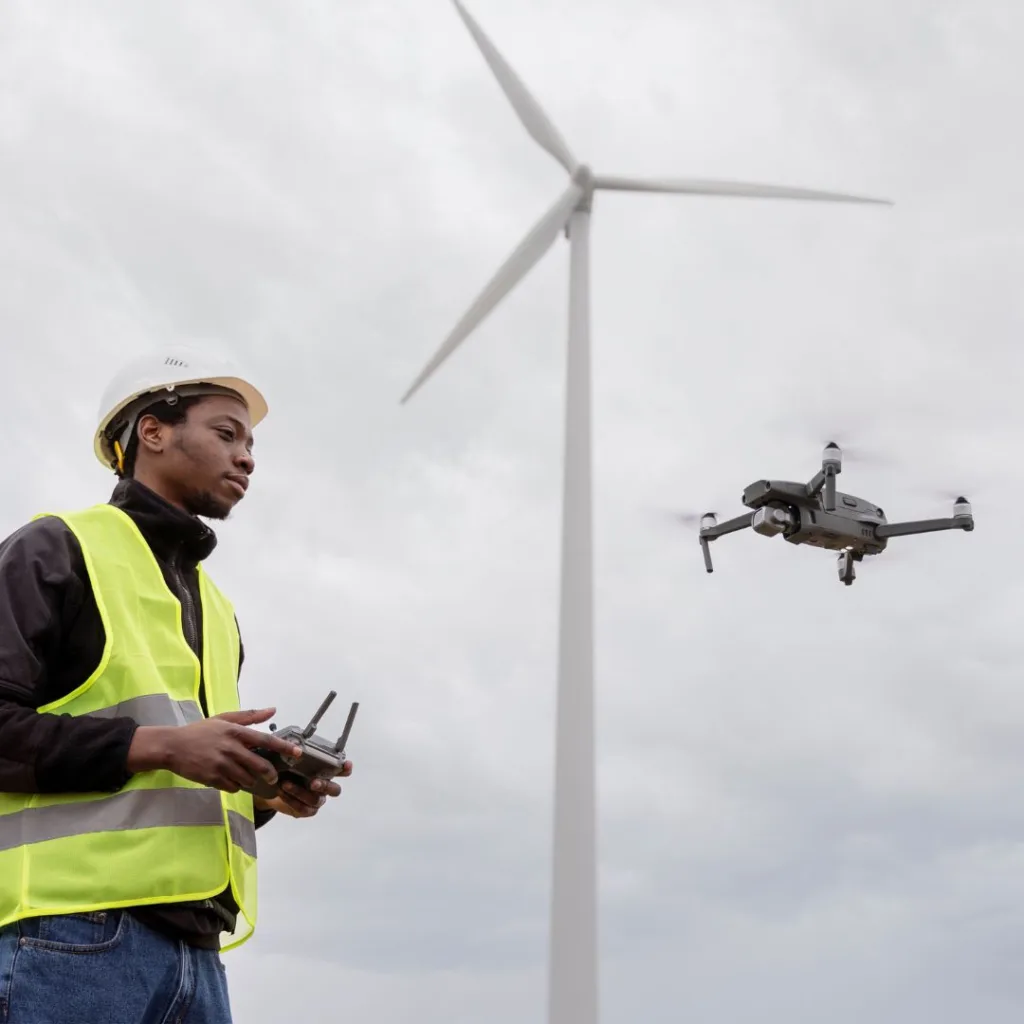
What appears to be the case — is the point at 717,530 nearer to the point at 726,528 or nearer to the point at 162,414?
the point at 726,528

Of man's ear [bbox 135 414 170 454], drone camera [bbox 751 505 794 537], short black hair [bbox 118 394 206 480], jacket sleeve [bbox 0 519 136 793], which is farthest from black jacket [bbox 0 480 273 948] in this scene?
drone camera [bbox 751 505 794 537]

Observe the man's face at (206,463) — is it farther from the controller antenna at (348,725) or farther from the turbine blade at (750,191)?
the turbine blade at (750,191)

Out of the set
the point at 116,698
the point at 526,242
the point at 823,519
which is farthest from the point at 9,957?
the point at 823,519

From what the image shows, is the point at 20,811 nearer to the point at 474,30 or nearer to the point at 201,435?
the point at 201,435

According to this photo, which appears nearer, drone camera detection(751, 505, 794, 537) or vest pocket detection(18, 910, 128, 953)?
vest pocket detection(18, 910, 128, 953)

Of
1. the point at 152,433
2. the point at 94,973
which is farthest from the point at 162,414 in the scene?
the point at 94,973

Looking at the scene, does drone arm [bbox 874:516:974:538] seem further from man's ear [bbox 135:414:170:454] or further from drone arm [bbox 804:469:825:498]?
man's ear [bbox 135:414:170:454]
